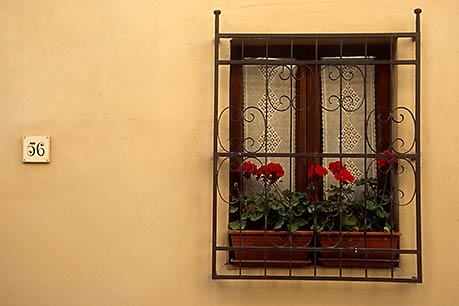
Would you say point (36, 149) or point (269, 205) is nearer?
point (269, 205)

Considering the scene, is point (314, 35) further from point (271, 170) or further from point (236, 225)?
point (236, 225)

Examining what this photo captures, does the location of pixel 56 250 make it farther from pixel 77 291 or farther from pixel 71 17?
pixel 71 17

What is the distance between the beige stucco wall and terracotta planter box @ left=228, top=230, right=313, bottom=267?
0.39 feet

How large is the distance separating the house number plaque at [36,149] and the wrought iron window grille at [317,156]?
78 centimetres

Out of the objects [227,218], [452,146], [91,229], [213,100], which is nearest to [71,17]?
[213,100]

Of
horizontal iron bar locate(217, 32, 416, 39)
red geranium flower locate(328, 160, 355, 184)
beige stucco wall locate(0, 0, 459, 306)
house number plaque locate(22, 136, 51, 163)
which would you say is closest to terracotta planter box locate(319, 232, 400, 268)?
beige stucco wall locate(0, 0, 459, 306)

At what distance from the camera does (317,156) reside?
2648 millimetres

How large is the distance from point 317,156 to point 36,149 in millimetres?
1285

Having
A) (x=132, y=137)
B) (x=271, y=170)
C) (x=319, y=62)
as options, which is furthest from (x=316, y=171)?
(x=132, y=137)

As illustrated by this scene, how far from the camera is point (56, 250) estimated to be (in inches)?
109

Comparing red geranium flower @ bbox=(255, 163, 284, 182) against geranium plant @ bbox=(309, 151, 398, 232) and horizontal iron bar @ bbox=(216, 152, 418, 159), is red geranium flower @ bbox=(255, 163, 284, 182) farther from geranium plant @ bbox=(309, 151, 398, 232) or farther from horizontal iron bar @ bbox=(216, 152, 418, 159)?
geranium plant @ bbox=(309, 151, 398, 232)

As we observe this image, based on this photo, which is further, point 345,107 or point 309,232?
point 345,107

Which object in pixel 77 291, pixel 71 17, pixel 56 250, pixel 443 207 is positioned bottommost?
pixel 77 291

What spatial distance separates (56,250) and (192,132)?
0.83 meters
